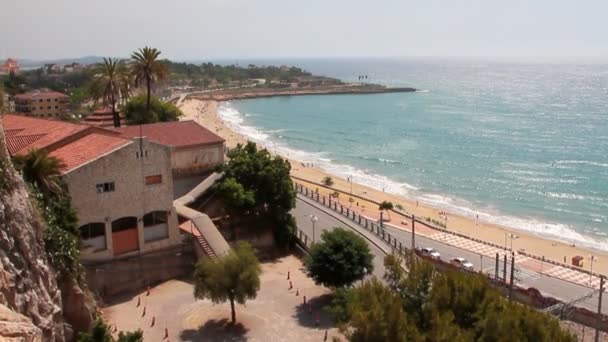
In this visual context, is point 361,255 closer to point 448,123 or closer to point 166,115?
point 166,115

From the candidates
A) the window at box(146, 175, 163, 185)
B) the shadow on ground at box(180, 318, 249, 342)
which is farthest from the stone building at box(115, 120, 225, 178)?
the shadow on ground at box(180, 318, 249, 342)

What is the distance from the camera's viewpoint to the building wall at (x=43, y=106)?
10281 cm

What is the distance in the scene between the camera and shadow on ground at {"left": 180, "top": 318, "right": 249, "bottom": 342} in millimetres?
25094

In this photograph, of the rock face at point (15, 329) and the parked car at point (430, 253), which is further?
the parked car at point (430, 253)

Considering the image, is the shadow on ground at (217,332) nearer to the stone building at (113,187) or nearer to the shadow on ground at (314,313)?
the shadow on ground at (314,313)

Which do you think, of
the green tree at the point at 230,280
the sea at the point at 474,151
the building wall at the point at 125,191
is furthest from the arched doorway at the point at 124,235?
the sea at the point at 474,151

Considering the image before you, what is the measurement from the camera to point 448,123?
126688 mm

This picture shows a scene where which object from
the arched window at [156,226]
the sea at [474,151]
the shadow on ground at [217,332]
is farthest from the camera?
the sea at [474,151]

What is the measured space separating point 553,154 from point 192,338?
7972 cm

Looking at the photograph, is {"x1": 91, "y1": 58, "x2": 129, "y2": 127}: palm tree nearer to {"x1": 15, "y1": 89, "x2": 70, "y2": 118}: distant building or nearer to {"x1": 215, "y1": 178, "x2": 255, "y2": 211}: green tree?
{"x1": 215, "y1": 178, "x2": 255, "y2": 211}: green tree

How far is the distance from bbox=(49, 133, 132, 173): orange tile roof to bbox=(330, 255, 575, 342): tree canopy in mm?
16795

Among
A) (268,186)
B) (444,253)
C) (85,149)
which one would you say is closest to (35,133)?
(85,149)

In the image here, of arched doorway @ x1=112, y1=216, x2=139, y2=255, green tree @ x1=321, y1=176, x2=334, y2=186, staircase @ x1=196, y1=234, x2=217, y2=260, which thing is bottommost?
green tree @ x1=321, y1=176, x2=334, y2=186

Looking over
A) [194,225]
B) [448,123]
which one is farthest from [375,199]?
[448,123]
